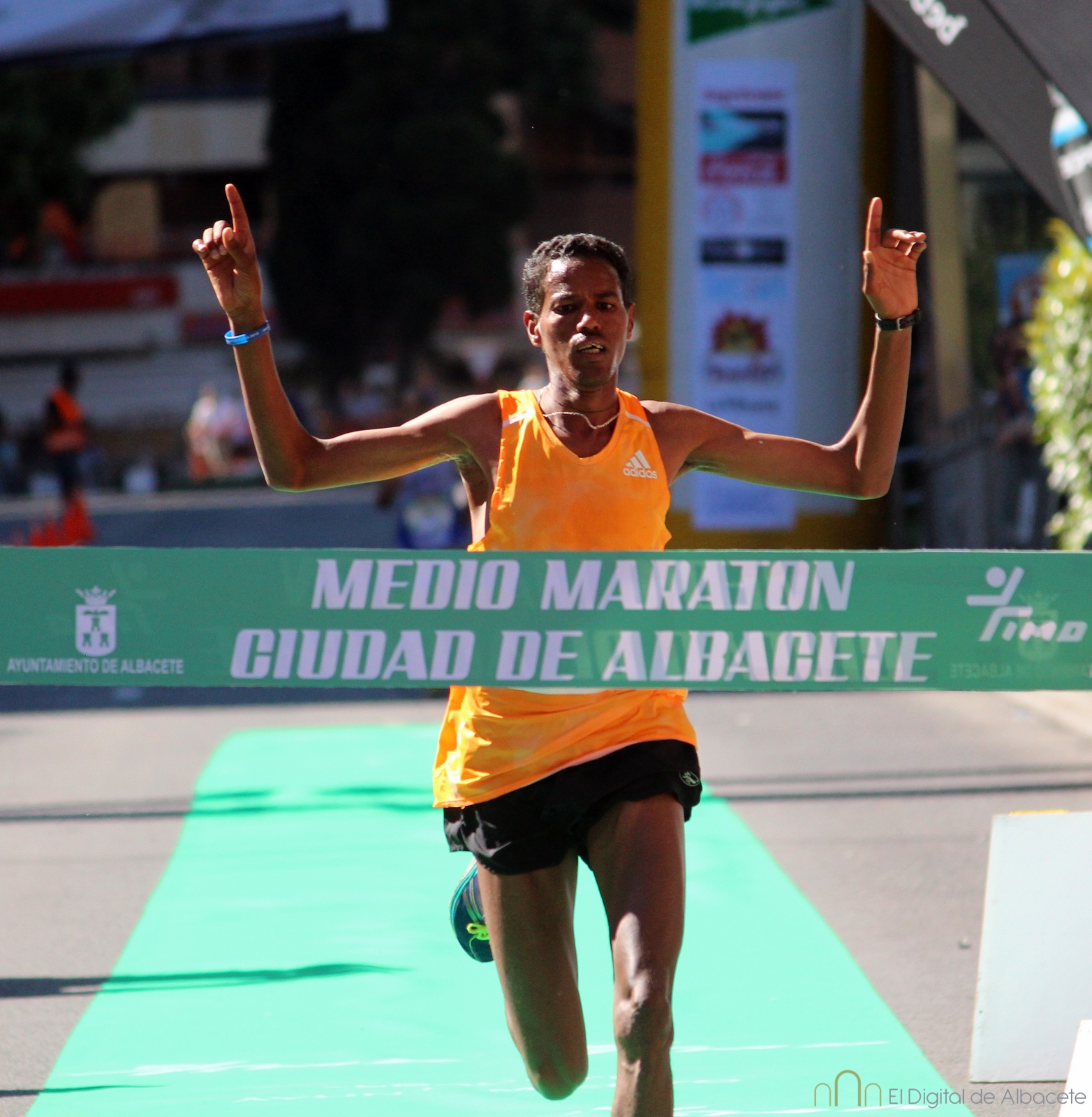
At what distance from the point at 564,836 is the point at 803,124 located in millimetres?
11054

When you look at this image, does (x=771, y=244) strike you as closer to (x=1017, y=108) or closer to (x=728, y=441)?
(x=1017, y=108)

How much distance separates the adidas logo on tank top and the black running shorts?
1.79 ft

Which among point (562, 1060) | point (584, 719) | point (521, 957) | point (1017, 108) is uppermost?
point (1017, 108)

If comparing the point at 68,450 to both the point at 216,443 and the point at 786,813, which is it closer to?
the point at 216,443

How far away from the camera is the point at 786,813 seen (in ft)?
25.7

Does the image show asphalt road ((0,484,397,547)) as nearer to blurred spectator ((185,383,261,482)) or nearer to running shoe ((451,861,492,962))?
blurred spectator ((185,383,261,482))

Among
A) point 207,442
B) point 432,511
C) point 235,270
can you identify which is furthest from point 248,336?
point 207,442

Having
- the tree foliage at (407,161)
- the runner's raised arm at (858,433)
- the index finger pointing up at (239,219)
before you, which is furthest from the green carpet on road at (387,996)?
the tree foliage at (407,161)

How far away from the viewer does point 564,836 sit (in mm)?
3533

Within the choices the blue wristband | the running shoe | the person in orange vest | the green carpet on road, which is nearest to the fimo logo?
the green carpet on road

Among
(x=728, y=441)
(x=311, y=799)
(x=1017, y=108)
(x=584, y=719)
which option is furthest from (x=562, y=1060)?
(x=1017, y=108)

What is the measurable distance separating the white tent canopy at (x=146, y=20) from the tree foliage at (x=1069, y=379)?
5.33 metres

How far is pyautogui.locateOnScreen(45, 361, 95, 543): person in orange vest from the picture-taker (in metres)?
20.5

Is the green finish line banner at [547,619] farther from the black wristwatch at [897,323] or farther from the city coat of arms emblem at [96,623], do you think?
the black wristwatch at [897,323]
